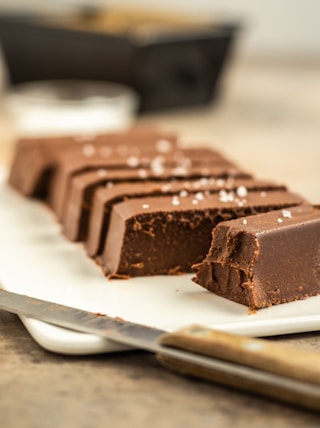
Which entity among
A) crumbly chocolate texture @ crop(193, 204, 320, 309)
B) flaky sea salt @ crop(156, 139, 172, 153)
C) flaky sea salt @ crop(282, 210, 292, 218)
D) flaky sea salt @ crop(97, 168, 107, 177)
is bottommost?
crumbly chocolate texture @ crop(193, 204, 320, 309)

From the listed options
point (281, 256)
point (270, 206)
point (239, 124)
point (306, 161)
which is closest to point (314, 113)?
point (239, 124)

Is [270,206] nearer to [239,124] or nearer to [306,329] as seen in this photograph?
[306,329]

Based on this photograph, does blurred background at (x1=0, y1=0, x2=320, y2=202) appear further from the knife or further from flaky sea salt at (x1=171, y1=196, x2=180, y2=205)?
the knife

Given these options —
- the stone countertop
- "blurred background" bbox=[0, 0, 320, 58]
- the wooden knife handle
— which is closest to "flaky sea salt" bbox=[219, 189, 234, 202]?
the stone countertop

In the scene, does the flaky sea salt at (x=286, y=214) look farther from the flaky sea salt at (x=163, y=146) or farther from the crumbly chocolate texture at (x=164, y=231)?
the flaky sea salt at (x=163, y=146)

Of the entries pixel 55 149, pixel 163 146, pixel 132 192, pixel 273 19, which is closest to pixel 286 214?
pixel 132 192
